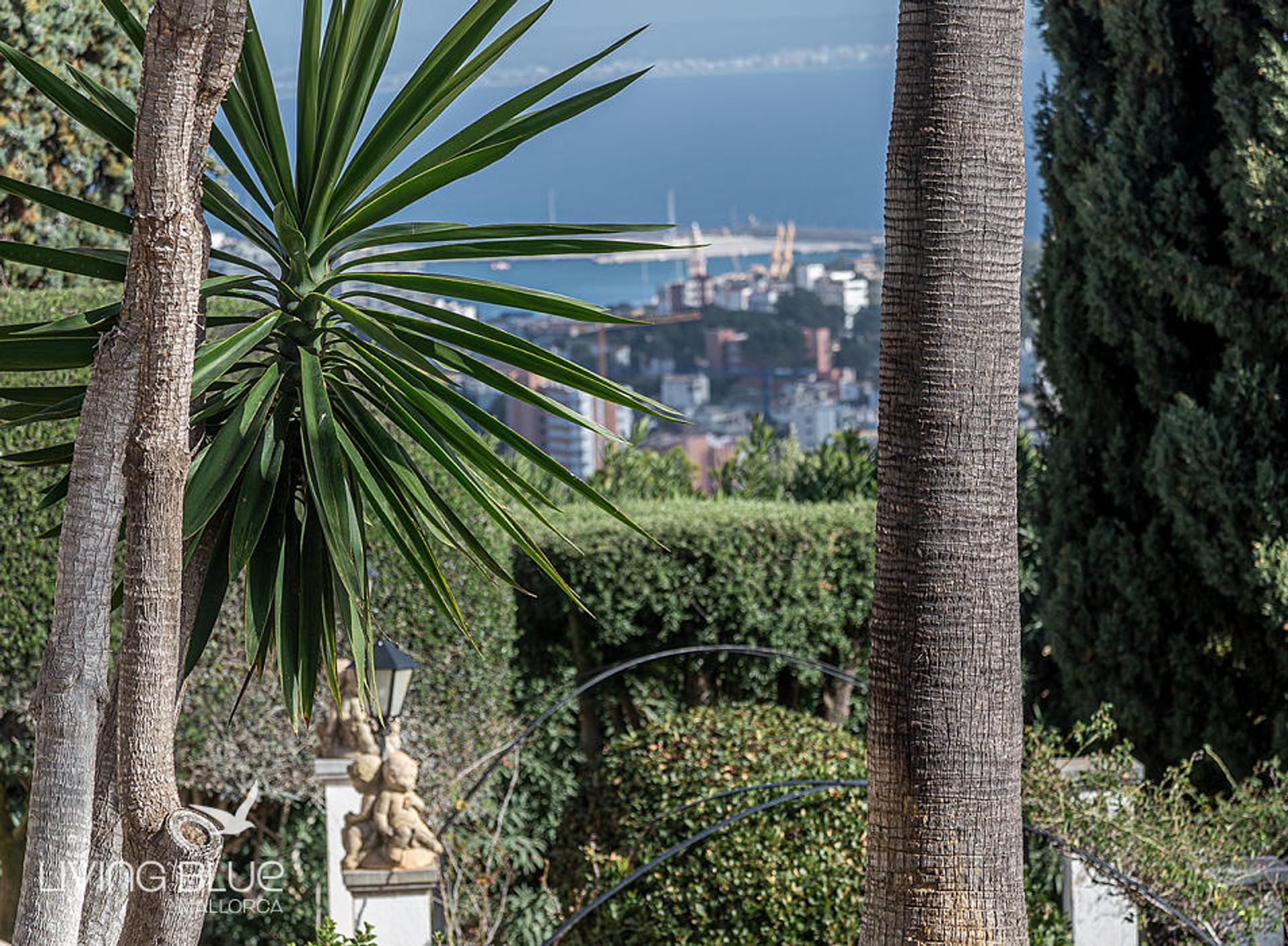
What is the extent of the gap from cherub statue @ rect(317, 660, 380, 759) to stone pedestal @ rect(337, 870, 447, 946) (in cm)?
66

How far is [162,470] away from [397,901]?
2.79 meters

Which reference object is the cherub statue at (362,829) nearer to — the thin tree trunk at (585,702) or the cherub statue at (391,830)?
the cherub statue at (391,830)

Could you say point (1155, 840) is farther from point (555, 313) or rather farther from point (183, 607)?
point (183, 607)

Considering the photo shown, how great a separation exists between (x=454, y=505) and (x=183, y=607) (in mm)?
3254

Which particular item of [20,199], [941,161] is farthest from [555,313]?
[20,199]

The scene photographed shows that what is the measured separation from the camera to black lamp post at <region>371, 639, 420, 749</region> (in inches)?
154

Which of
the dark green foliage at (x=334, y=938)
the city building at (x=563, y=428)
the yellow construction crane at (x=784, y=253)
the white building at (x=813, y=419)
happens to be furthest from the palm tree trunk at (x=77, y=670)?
the yellow construction crane at (x=784, y=253)

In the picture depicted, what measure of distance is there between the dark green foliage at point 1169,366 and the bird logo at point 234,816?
11.9 feet

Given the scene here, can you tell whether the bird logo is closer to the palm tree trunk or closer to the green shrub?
the palm tree trunk

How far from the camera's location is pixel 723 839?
4480mm

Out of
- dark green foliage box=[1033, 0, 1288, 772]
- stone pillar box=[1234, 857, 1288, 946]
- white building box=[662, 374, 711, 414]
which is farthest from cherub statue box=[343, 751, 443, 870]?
white building box=[662, 374, 711, 414]

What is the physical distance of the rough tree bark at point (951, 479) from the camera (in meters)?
2.56

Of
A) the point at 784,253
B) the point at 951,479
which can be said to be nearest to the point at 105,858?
the point at 951,479

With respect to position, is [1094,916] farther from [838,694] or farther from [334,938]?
[334,938]
